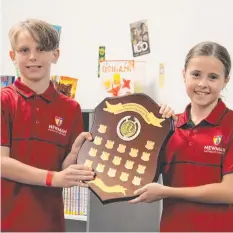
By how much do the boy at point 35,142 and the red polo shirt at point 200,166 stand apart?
0.30 metres

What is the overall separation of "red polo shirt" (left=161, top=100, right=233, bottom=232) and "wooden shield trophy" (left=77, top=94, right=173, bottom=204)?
8 centimetres

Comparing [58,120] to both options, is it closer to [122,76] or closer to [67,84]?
[122,76]

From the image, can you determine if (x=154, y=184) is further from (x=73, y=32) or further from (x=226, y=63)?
(x=73, y=32)

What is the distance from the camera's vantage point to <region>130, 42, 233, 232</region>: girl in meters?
1.28

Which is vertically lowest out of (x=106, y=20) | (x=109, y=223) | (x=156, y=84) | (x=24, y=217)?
(x=109, y=223)

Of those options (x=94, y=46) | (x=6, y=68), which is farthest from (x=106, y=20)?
(x=6, y=68)

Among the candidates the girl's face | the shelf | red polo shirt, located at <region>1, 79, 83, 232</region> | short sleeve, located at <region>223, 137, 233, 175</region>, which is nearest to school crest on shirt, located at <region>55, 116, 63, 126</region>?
red polo shirt, located at <region>1, 79, 83, 232</region>

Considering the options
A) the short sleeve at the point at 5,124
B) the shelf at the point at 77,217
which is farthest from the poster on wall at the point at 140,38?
the short sleeve at the point at 5,124

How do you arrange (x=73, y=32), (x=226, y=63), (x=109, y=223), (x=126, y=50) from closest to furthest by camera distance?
(x=226, y=63)
(x=109, y=223)
(x=126, y=50)
(x=73, y=32)

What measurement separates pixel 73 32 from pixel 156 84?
0.68m

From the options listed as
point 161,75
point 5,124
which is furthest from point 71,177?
point 161,75

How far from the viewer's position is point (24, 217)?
136cm

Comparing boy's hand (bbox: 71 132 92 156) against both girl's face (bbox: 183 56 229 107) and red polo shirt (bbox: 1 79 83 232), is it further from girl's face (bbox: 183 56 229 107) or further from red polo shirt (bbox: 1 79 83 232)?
girl's face (bbox: 183 56 229 107)

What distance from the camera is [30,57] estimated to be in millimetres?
1383
